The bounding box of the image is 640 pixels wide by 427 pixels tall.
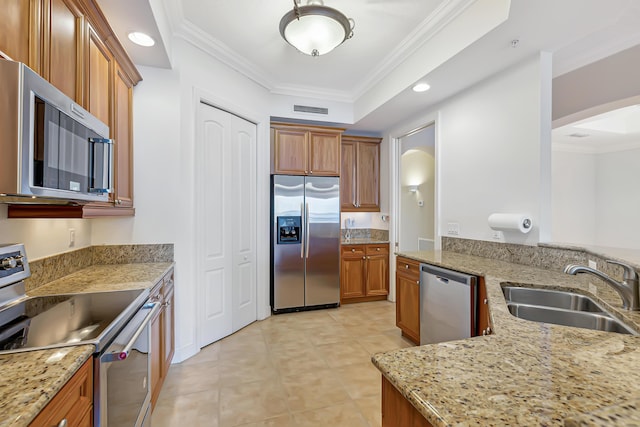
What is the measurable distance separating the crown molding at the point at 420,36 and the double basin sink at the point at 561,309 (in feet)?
6.89

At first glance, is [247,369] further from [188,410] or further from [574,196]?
[574,196]

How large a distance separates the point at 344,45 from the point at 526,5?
1.59m

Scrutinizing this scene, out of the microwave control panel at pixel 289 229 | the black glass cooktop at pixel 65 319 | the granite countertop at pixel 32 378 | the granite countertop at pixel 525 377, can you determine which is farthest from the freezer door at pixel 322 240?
the granite countertop at pixel 32 378

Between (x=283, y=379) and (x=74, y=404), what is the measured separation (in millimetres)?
1654

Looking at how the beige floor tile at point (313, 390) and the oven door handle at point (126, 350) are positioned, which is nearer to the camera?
the oven door handle at point (126, 350)

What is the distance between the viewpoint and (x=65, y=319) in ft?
4.03

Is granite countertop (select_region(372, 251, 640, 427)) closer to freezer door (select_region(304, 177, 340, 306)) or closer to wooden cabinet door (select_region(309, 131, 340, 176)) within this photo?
freezer door (select_region(304, 177, 340, 306))

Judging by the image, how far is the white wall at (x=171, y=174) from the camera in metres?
2.46

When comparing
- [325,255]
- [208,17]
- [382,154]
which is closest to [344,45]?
[208,17]

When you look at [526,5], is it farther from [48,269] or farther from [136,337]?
[48,269]

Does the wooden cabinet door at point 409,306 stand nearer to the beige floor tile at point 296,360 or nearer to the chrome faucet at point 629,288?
the beige floor tile at point 296,360

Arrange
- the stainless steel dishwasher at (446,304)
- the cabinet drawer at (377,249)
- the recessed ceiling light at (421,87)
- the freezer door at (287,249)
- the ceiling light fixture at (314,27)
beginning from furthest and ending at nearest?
the cabinet drawer at (377,249)
the freezer door at (287,249)
the recessed ceiling light at (421,87)
the stainless steel dishwasher at (446,304)
the ceiling light fixture at (314,27)

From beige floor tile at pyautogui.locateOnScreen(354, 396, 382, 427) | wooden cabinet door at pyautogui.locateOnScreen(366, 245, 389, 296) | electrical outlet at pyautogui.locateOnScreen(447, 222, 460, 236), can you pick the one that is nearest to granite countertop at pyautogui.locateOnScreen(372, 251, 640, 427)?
beige floor tile at pyautogui.locateOnScreen(354, 396, 382, 427)

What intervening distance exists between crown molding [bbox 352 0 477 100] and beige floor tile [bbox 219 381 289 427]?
10.6ft
